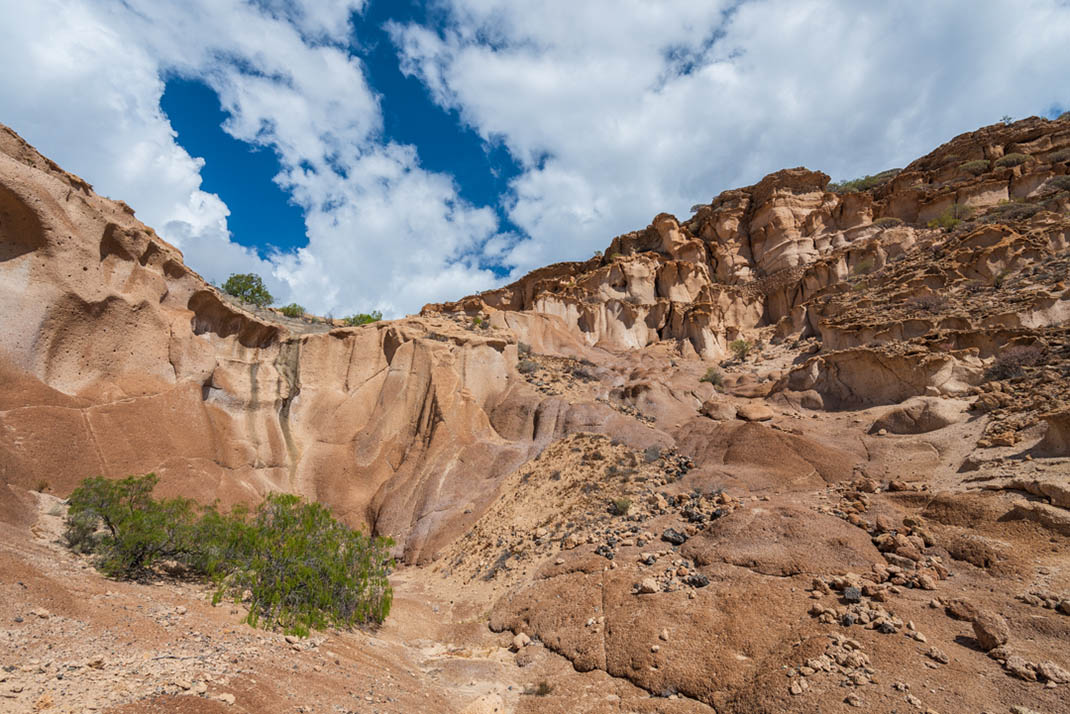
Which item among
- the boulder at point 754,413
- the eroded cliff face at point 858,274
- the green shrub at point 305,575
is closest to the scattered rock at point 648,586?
the green shrub at point 305,575

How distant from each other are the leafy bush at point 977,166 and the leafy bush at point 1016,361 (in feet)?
102

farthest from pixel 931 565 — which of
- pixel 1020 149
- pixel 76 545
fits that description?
pixel 1020 149

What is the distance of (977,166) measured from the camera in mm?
37625

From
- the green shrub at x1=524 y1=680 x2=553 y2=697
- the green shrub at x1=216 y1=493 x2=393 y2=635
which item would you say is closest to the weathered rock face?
the green shrub at x1=216 y1=493 x2=393 y2=635

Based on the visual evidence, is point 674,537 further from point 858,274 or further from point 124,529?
point 858,274

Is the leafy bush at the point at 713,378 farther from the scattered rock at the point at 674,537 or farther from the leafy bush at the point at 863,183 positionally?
the leafy bush at the point at 863,183

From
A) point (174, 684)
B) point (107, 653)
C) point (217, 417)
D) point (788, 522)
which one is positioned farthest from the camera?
point (217, 417)

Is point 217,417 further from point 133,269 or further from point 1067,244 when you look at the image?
point 1067,244

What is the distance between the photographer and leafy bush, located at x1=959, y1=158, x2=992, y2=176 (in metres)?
37.3

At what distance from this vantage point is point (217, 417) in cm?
1636

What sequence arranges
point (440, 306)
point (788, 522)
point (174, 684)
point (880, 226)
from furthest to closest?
point (440, 306), point (880, 226), point (788, 522), point (174, 684)

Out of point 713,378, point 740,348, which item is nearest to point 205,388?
point 713,378

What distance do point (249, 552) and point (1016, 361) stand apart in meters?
22.6

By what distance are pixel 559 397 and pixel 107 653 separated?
16.0 metres
